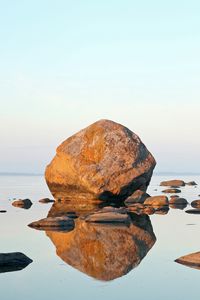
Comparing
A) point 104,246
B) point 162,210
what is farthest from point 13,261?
point 162,210

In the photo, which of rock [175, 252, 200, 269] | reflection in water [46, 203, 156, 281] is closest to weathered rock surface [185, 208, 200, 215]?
reflection in water [46, 203, 156, 281]

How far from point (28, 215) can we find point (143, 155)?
1238cm

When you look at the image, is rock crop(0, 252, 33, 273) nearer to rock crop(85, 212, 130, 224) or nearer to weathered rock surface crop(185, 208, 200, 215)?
rock crop(85, 212, 130, 224)

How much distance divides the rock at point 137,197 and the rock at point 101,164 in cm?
56

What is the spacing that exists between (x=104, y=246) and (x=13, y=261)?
459 centimetres

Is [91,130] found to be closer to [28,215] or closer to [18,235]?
[28,215]

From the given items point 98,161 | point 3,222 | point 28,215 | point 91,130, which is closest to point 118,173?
point 98,161

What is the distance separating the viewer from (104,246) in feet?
64.3

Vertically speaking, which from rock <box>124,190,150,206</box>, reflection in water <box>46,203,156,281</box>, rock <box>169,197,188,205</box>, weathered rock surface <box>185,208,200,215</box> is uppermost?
reflection in water <box>46,203,156,281</box>

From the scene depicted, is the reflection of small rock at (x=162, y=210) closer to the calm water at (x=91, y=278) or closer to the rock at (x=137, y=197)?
the rock at (x=137, y=197)

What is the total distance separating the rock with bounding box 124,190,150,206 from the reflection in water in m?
11.4

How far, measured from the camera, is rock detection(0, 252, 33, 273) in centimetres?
1552

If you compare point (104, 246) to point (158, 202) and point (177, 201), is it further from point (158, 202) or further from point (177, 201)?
point (177, 201)

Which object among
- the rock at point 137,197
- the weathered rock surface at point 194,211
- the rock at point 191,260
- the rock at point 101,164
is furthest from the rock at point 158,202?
the rock at point 191,260
